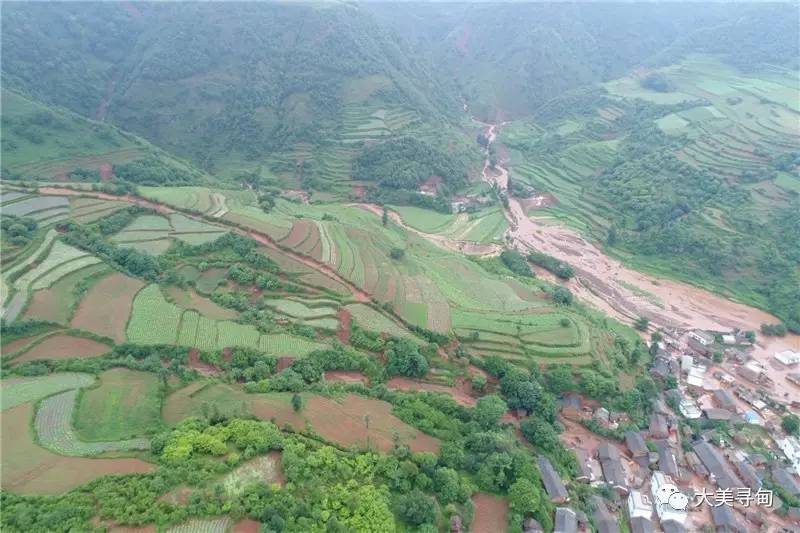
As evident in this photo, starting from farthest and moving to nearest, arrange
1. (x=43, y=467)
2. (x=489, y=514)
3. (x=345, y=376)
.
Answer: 1. (x=345, y=376)
2. (x=489, y=514)
3. (x=43, y=467)

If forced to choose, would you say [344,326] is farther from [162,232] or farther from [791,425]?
[791,425]

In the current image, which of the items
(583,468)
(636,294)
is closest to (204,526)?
(583,468)

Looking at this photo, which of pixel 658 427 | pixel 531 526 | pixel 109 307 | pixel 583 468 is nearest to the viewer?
pixel 531 526

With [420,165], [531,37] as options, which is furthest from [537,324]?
[531,37]

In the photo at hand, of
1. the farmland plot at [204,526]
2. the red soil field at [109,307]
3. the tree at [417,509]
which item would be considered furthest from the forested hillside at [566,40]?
the farmland plot at [204,526]

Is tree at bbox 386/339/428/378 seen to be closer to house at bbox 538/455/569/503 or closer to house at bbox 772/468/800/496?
house at bbox 538/455/569/503

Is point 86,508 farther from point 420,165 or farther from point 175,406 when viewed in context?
point 420,165

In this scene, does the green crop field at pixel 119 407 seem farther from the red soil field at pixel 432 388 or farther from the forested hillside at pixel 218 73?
the forested hillside at pixel 218 73
